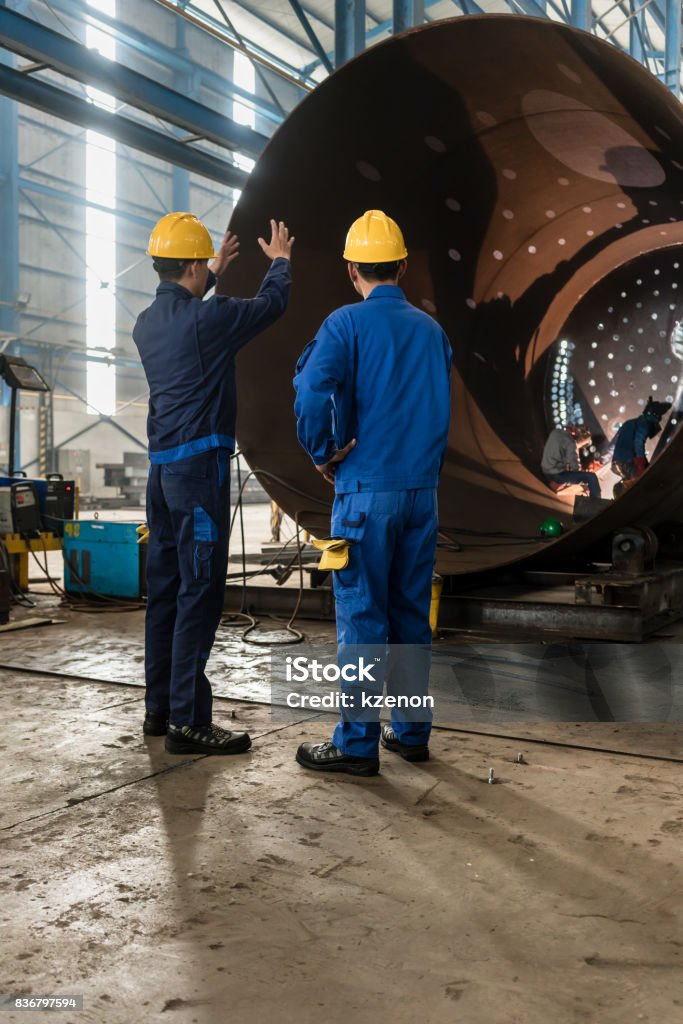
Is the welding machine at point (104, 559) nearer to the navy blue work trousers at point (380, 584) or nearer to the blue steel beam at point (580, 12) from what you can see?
the navy blue work trousers at point (380, 584)

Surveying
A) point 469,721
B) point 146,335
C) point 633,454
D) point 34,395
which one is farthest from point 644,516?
point 34,395

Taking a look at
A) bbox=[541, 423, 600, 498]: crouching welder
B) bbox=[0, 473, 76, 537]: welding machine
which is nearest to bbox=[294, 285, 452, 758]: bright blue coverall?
bbox=[541, 423, 600, 498]: crouching welder

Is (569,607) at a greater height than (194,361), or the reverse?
(194,361)

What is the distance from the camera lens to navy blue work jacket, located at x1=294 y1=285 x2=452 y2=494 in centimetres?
234

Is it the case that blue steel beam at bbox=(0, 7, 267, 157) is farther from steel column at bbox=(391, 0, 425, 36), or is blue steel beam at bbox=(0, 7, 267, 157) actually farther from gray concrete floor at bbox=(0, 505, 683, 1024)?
gray concrete floor at bbox=(0, 505, 683, 1024)

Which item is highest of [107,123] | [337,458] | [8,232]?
[8,232]

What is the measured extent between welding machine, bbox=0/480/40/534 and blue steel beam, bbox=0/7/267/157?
2210 millimetres

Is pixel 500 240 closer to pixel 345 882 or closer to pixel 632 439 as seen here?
pixel 632 439

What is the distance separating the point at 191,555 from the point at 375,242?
3.02 feet

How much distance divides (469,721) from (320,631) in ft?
5.13

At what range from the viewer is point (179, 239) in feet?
8.46

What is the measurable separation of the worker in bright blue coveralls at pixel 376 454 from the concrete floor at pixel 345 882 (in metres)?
0.24

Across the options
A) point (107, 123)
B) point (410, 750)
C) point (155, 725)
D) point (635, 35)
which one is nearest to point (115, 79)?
point (107, 123)

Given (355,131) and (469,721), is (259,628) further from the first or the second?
(355,131)
